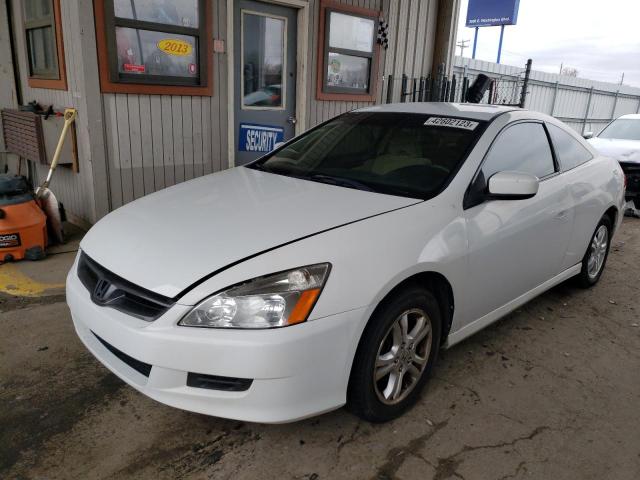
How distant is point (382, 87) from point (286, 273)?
20.0 ft

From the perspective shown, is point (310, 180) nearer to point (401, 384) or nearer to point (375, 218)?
point (375, 218)

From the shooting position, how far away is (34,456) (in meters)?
2.26

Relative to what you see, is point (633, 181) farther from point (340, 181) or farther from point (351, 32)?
point (340, 181)

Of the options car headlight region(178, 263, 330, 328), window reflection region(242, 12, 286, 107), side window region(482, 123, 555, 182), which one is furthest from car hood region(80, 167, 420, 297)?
window reflection region(242, 12, 286, 107)

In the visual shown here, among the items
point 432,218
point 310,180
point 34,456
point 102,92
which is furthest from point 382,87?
point 34,456

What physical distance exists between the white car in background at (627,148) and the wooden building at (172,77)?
4048 mm

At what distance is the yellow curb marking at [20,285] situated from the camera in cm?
394

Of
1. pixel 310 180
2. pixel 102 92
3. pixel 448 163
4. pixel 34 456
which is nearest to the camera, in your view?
pixel 34 456

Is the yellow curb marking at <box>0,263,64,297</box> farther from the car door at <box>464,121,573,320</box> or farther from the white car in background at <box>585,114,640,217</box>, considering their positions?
the white car in background at <box>585,114,640,217</box>

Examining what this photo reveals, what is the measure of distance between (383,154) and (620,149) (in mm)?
6713

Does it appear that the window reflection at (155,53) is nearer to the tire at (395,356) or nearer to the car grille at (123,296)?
the car grille at (123,296)

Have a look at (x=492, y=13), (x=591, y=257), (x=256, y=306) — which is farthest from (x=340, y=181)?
(x=492, y=13)

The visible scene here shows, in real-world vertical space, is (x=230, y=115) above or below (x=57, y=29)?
below

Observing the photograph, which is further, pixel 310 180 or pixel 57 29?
pixel 57 29
